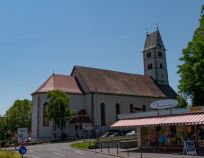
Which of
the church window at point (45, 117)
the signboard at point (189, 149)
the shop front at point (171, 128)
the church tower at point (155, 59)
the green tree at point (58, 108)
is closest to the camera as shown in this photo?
the signboard at point (189, 149)

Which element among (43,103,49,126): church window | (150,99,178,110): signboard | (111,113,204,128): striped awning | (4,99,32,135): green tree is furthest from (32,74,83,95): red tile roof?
(150,99,178,110): signboard

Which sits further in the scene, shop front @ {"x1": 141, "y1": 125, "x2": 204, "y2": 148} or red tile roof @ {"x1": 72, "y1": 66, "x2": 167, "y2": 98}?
red tile roof @ {"x1": 72, "y1": 66, "x2": 167, "y2": 98}

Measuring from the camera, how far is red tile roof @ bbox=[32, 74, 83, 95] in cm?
6469

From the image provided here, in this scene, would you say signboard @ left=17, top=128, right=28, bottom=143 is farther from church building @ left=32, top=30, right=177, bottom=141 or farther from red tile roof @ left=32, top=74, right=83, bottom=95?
red tile roof @ left=32, top=74, right=83, bottom=95

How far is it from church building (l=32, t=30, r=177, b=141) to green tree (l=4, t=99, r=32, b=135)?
26501 millimetres

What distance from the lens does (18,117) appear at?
297 feet

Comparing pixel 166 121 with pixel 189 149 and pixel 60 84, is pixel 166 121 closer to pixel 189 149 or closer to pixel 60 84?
pixel 189 149

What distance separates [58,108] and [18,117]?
1429 inches

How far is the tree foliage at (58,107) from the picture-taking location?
58094mm

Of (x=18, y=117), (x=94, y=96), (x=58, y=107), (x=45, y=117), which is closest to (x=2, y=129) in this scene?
(x=18, y=117)

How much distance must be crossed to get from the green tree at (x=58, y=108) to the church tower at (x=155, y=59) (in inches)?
1321

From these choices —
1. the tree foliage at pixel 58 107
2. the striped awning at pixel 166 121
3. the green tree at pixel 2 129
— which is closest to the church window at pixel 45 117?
the tree foliage at pixel 58 107

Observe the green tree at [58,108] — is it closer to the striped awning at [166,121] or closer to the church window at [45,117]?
the church window at [45,117]

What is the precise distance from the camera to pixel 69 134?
208ft
